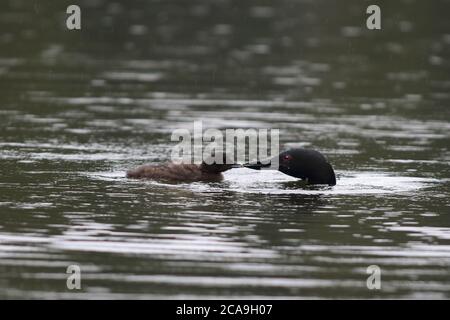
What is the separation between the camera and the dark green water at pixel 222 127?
30.6 feet

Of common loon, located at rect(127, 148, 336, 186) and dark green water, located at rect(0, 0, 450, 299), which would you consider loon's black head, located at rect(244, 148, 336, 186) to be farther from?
dark green water, located at rect(0, 0, 450, 299)

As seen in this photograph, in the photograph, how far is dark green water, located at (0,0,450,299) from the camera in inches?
→ 367

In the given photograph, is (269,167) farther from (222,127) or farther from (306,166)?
(222,127)

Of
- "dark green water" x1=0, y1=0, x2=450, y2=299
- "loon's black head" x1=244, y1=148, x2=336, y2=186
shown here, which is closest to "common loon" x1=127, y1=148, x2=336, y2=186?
"loon's black head" x1=244, y1=148, x2=336, y2=186

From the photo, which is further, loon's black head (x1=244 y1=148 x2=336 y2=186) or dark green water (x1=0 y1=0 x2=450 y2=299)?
loon's black head (x1=244 y1=148 x2=336 y2=186)

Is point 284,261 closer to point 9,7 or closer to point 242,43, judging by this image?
point 242,43

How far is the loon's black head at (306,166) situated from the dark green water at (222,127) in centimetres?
20

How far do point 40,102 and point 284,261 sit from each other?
985 centimetres

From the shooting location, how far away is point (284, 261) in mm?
9555

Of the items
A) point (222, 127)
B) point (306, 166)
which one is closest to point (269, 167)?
point (306, 166)

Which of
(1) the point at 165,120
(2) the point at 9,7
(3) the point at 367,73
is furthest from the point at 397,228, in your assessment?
(2) the point at 9,7

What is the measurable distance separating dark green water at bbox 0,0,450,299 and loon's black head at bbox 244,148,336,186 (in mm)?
202

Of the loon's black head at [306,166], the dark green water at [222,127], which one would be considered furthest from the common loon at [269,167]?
the dark green water at [222,127]

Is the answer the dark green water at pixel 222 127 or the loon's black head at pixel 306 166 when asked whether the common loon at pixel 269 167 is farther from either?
the dark green water at pixel 222 127
